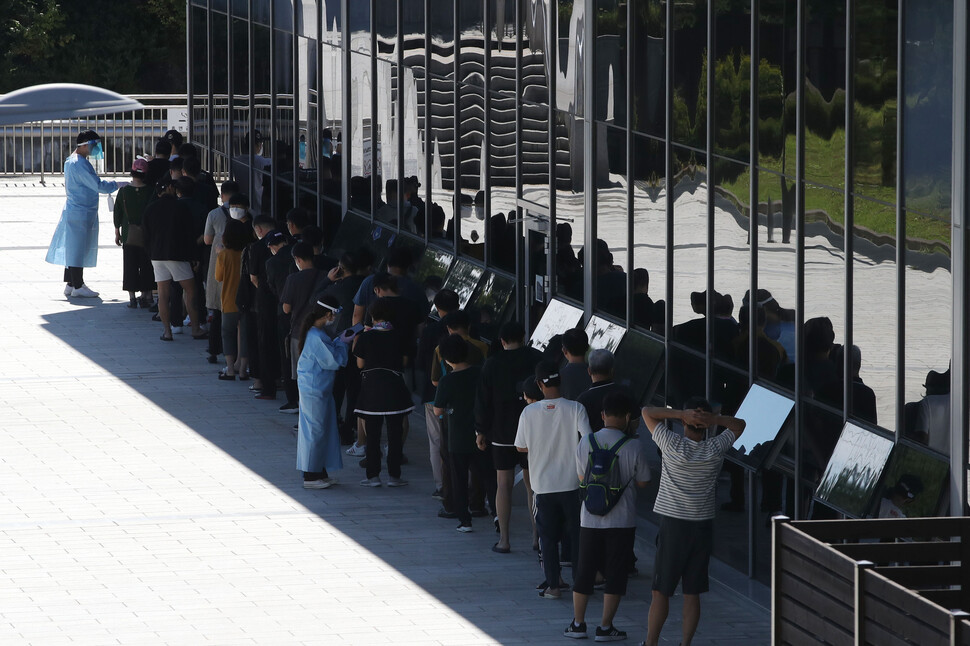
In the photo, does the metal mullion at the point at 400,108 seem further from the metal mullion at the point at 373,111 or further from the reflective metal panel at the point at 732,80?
the reflective metal panel at the point at 732,80

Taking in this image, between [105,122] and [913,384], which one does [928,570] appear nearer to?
[913,384]

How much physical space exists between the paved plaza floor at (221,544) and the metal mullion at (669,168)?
5.18 ft

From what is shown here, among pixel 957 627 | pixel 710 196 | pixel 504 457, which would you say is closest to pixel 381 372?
pixel 504 457

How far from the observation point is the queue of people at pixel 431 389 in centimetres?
998

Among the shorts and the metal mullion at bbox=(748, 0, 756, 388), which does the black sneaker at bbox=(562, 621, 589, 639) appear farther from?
the shorts

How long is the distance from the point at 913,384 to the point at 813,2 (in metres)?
2.53

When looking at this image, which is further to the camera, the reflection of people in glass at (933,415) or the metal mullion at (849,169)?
the metal mullion at (849,169)

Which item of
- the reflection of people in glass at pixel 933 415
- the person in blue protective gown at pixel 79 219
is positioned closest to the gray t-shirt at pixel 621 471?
the reflection of people in glass at pixel 933 415

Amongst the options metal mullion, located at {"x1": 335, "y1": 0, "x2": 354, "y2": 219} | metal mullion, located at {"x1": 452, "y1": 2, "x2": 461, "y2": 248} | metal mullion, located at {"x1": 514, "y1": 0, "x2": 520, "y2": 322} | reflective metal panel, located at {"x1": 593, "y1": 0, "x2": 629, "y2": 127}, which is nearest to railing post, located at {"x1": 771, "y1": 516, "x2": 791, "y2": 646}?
reflective metal panel, located at {"x1": 593, "y1": 0, "x2": 629, "y2": 127}

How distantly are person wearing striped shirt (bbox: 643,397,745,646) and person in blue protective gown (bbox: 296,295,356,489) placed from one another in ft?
13.1

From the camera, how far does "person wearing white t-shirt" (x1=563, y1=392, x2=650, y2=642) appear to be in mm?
10039

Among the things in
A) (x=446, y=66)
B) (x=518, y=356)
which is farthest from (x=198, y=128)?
(x=518, y=356)

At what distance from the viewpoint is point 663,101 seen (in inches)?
509

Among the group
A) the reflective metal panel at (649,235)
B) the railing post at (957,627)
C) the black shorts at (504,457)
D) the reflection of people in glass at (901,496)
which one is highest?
the reflective metal panel at (649,235)
